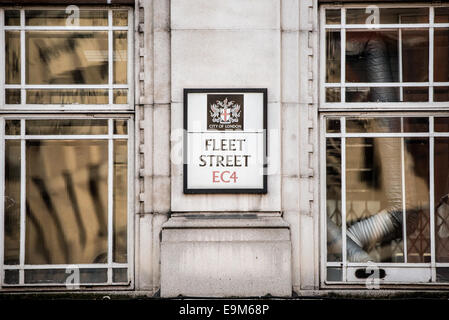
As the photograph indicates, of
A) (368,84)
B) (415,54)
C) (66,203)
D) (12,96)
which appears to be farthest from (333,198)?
(12,96)

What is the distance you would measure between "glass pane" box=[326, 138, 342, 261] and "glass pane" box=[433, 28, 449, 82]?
1.70 m

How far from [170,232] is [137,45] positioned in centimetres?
266

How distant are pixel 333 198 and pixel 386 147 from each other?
1046 mm

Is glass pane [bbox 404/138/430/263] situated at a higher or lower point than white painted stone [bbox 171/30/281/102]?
lower

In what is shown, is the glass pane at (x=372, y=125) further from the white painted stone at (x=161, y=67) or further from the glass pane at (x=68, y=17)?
the glass pane at (x=68, y=17)

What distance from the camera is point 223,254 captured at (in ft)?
26.1

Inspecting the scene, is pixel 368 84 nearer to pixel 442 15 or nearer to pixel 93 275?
pixel 442 15

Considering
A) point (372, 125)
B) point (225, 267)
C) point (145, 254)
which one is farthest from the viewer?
point (372, 125)

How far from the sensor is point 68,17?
8.63 m

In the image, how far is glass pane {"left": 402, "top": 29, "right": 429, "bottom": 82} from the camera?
854 centimetres

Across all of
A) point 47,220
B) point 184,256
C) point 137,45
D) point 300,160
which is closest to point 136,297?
point 184,256

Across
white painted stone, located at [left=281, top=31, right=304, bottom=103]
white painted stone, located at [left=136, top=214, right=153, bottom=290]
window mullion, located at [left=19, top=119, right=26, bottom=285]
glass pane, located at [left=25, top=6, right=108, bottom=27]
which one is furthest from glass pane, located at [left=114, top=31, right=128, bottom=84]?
white painted stone, located at [left=281, top=31, right=304, bottom=103]

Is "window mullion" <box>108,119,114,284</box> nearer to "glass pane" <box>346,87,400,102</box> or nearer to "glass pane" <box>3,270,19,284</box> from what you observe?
"glass pane" <box>3,270,19,284</box>

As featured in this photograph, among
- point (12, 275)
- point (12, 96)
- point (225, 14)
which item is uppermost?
point (225, 14)
